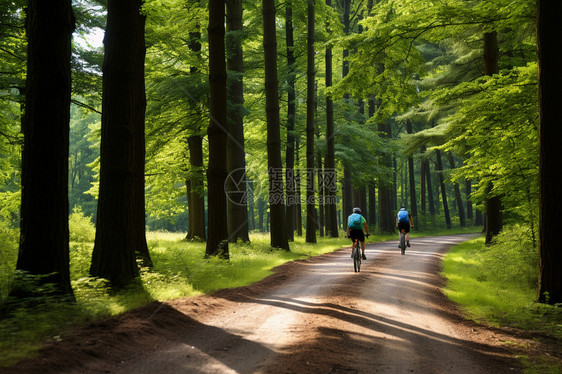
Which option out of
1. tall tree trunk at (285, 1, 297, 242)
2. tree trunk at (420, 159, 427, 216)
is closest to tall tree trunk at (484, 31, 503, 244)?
tall tree trunk at (285, 1, 297, 242)

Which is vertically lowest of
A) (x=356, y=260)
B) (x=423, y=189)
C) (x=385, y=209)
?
(x=356, y=260)

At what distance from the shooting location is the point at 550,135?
8805 mm

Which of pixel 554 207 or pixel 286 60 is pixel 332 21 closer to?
pixel 286 60

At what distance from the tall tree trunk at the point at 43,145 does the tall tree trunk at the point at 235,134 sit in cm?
1149

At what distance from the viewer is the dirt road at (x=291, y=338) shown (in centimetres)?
544

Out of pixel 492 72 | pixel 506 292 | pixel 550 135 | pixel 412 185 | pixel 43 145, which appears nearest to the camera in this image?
pixel 43 145

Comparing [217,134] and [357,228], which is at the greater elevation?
[217,134]

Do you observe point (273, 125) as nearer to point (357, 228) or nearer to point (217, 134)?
point (217, 134)

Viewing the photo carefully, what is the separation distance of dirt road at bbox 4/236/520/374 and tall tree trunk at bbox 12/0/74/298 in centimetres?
181

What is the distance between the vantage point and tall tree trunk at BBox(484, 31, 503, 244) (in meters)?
17.8

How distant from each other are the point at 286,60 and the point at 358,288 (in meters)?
18.3

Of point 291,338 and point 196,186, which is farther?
point 196,186

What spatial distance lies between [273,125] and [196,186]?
14.3 feet

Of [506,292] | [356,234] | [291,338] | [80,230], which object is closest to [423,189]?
[356,234]
